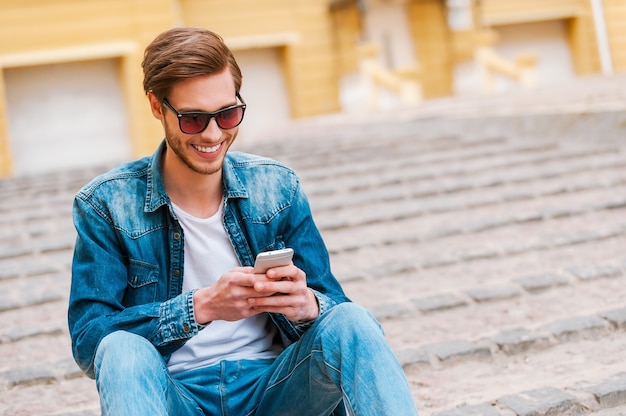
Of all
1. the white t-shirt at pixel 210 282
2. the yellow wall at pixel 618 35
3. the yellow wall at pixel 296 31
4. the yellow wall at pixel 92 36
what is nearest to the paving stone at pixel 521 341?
the white t-shirt at pixel 210 282

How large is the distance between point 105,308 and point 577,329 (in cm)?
238

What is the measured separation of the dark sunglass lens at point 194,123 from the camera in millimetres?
2340

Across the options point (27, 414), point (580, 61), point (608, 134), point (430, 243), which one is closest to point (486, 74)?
point (580, 61)

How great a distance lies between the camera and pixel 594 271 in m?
4.80

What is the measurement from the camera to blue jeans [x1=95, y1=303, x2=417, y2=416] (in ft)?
6.84

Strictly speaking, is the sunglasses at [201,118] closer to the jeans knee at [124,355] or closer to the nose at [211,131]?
the nose at [211,131]

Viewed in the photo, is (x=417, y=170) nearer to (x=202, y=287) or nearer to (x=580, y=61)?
(x=202, y=287)

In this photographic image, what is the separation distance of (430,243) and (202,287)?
3.59 m

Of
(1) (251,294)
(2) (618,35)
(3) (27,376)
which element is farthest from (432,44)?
(1) (251,294)

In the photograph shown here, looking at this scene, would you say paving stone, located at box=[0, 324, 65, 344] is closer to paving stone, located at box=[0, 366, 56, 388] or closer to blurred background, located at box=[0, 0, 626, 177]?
paving stone, located at box=[0, 366, 56, 388]

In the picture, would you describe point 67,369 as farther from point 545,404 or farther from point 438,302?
point 545,404

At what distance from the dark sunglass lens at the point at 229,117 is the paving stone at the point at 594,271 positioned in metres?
2.96

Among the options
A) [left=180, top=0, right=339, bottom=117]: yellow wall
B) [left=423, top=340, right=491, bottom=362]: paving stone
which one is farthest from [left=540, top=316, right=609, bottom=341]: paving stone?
[left=180, top=0, right=339, bottom=117]: yellow wall

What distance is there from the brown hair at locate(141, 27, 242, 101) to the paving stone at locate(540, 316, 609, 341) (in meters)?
2.24
